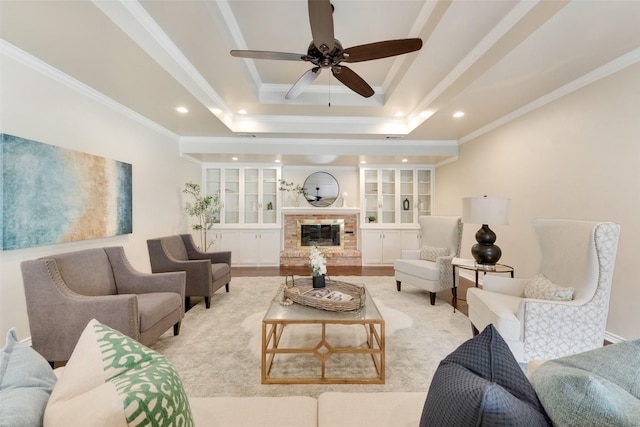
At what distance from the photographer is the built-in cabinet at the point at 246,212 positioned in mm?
5516

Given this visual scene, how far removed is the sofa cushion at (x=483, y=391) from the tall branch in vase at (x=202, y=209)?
4.64 m

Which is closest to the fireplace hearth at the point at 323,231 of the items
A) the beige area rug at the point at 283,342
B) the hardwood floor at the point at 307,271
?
the hardwood floor at the point at 307,271

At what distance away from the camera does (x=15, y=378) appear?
0.60m

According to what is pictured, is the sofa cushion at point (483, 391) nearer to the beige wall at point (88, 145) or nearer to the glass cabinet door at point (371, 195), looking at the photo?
the beige wall at point (88, 145)

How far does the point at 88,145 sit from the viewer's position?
269 cm

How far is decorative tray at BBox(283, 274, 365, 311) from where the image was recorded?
197cm

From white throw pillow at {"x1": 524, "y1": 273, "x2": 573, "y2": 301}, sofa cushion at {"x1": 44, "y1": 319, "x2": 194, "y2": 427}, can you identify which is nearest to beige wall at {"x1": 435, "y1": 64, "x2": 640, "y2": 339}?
white throw pillow at {"x1": 524, "y1": 273, "x2": 573, "y2": 301}

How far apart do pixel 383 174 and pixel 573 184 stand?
3.41 m

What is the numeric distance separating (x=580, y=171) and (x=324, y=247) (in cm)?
428

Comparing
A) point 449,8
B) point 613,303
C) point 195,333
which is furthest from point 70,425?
point 613,303

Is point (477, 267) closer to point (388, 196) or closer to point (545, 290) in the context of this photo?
point (545, 290)

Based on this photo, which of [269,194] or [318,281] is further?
[269,194]

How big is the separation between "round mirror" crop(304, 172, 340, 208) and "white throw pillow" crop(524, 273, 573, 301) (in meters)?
4.21

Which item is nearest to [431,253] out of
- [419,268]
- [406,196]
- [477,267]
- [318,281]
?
[419,268]
